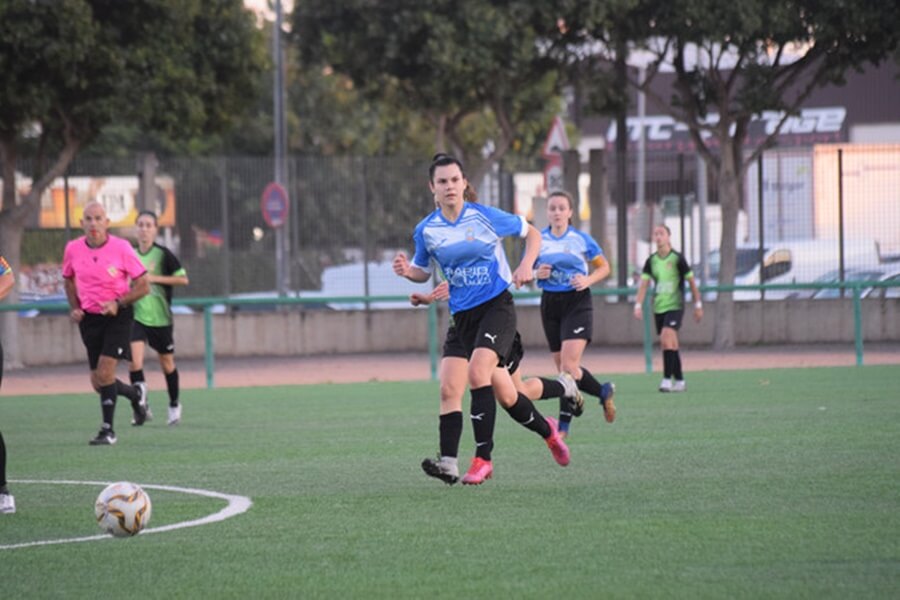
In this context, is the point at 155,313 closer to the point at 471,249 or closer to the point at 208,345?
the point at 208,345

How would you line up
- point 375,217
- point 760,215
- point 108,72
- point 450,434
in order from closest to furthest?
point 450,434
point 108,72
point 760,215
point 375,217

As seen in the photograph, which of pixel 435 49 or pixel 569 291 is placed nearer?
pixel 569 291

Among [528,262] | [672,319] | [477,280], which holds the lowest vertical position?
[672,319]

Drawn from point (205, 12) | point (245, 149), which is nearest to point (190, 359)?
point (205, 12)

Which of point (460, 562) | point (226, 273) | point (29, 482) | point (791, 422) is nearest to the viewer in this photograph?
point (460, 562)

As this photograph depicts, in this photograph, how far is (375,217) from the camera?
3191cm

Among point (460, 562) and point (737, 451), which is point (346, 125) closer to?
point (737, 451)

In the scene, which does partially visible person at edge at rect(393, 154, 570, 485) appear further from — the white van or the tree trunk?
the white van

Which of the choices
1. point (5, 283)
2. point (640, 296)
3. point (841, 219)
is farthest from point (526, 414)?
point (841, 219)

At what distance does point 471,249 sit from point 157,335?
23.5 feet

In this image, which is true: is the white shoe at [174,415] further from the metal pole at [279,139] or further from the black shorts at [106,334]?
the metal pole at [279,139]

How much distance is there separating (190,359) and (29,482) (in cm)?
1943

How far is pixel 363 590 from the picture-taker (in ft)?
22.4

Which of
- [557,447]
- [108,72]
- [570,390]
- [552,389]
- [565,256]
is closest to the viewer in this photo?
[557,447]
